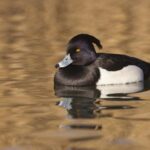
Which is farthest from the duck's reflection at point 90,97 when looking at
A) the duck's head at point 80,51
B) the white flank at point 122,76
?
the duck's head at point 80,51

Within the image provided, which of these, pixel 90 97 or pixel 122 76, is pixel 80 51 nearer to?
pixel 122 76

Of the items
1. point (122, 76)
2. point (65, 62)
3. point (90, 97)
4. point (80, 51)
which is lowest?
point (90, 97)

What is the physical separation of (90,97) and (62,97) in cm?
43

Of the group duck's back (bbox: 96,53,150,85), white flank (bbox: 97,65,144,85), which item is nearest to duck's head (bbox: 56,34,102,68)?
duck's back (bbox: 96,53,150,85)

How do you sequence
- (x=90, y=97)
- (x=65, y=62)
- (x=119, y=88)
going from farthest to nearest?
(x=65, y=62), (x=119, y=88), (x=90, y=97)

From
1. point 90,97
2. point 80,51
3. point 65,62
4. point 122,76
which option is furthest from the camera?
point 80,51

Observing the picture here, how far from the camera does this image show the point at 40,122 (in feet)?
33.5

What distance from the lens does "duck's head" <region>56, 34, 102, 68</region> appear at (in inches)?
527

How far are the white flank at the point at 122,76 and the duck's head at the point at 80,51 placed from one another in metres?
0.37

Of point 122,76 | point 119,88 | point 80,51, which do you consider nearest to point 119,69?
point 122,76

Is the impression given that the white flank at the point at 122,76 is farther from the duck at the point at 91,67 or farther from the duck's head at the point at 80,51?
the duck's head at the point at 80,51

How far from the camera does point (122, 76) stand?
13.5m

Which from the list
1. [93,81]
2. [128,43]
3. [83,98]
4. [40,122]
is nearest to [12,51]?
[128,43]

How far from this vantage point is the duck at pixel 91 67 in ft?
43.2
